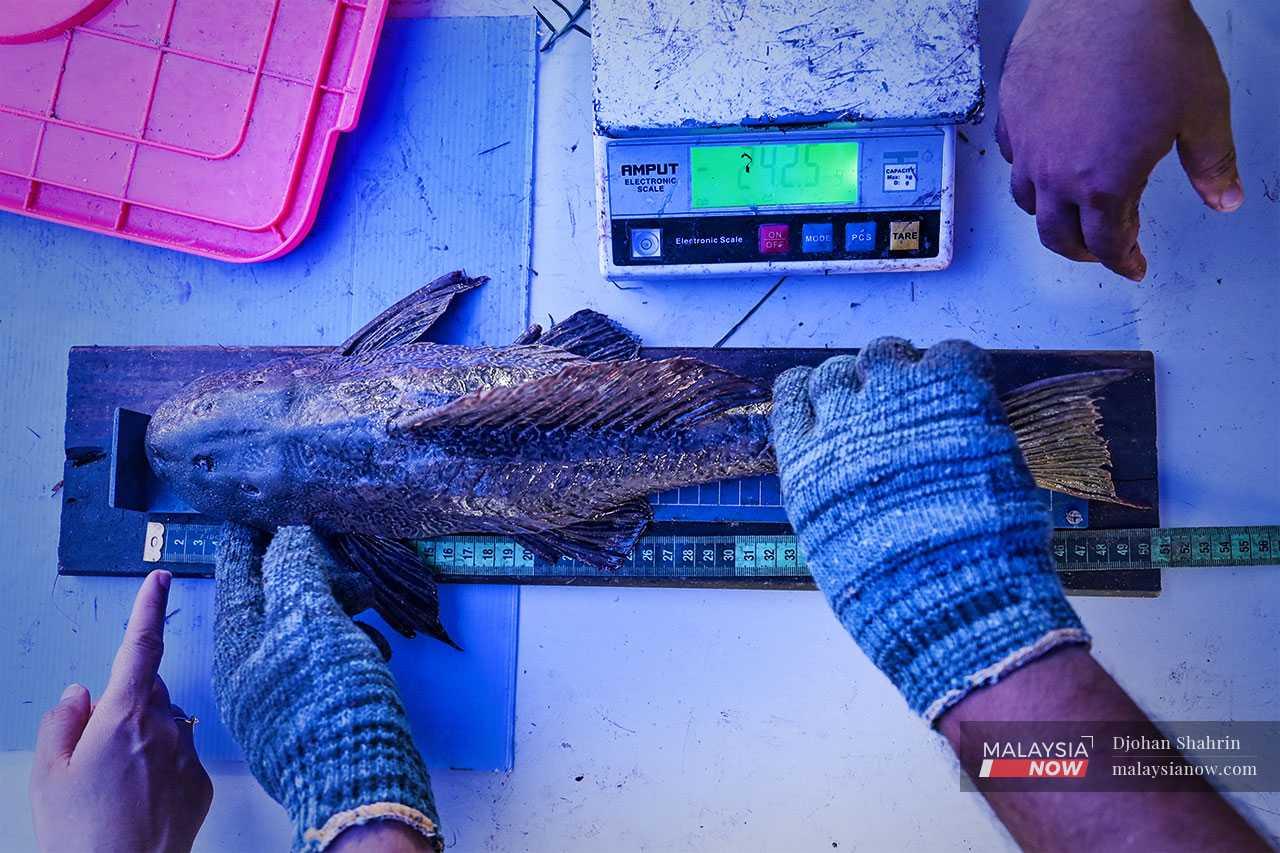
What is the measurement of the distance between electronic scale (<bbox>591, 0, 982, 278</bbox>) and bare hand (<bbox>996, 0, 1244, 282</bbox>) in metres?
0.17

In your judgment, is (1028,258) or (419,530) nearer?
(419,530)

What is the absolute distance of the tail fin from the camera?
1905 millimetres

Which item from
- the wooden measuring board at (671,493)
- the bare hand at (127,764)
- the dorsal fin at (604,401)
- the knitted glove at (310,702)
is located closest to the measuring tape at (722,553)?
the wooden measuring board at (671,493)

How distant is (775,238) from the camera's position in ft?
7.07

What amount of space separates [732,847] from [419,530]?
1130mm

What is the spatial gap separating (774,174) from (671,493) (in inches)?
32.5

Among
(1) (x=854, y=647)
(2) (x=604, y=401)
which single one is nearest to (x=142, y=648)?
(2) (x=604, y=401)

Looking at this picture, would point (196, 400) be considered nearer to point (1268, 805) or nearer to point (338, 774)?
point (338, 774)

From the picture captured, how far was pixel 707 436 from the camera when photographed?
76.8 inches

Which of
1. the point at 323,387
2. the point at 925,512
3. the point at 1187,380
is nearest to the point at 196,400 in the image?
the point at 323,387

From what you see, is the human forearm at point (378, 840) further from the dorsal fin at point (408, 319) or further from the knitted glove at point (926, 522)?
the dorsal fin at point (408, 319)

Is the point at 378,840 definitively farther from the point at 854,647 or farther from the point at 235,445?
the point at 854,647

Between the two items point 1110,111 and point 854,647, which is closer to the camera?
point 1110,111

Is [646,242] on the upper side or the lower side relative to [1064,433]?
upper
